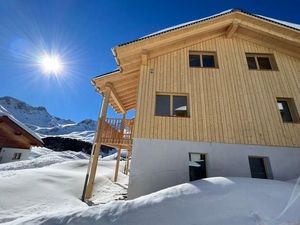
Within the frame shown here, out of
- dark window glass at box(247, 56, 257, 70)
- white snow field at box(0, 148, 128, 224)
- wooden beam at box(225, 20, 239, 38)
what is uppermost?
wooden beam at box(225, 20, 239, 38)

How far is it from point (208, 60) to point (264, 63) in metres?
2.78

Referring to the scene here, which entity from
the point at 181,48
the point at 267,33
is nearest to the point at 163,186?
the point at 181,48

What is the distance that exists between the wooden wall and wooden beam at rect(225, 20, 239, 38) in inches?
11.4

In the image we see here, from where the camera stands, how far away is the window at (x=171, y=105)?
26.4 feet

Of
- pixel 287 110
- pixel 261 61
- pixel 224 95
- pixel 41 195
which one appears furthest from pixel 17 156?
pixel 287 110

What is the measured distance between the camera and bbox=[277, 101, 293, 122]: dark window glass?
8091 mm

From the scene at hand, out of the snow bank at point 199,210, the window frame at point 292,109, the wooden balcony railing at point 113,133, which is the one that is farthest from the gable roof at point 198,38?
the snow bank at point 199,210

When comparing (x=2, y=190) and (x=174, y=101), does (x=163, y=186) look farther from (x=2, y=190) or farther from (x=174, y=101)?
(x=2, y=190)

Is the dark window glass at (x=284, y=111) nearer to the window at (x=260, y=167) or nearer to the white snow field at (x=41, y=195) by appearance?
the window at (x=260, y=167)

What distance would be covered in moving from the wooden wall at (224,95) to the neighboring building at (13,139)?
18025 millimetres

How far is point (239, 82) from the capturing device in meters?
8.54

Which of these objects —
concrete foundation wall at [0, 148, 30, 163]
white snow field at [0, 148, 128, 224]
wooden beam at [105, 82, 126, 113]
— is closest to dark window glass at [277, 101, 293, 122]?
wooden beam at [105, 82, 126, 113]

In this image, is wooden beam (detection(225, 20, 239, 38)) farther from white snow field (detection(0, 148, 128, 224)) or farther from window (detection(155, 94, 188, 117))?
white snow field (detection(0, 148, 128, 224))

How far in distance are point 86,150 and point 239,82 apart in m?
40.8
